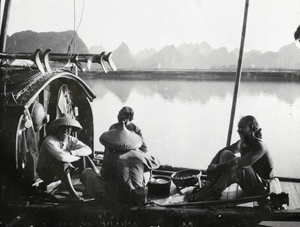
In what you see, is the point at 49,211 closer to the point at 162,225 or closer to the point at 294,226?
A: the point at 162,225

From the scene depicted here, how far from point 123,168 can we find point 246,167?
7.26 ft

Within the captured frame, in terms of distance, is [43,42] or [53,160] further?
[43,42]

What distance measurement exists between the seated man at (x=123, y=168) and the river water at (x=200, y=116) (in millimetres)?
14217

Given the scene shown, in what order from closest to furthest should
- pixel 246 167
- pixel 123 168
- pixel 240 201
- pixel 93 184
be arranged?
1. pixel 123 168
2. pixel 246 167
3. pixel 240 201
4. pixel 93 184

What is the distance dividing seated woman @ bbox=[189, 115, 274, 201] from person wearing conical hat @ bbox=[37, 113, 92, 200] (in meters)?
2.43

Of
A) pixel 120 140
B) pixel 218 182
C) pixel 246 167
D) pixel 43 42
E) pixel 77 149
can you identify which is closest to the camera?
pixel 120 140

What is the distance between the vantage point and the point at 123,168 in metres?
5.14

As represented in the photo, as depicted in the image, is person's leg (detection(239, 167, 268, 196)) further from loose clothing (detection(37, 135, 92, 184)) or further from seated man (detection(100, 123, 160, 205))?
loose clothing (detection(37, 135, 92, 184))

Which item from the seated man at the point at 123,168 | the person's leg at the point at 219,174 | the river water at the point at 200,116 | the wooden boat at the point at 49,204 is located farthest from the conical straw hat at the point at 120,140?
the river water at the point at 200,116

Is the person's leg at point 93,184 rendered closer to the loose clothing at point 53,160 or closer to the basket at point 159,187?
the loose clothing at point 53,160

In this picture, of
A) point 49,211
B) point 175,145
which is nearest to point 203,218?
point 49,211

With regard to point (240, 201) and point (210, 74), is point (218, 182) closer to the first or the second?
point (240, 201)

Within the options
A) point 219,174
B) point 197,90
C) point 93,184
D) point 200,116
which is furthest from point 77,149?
point 197,90

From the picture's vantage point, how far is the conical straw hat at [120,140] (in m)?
5.26
